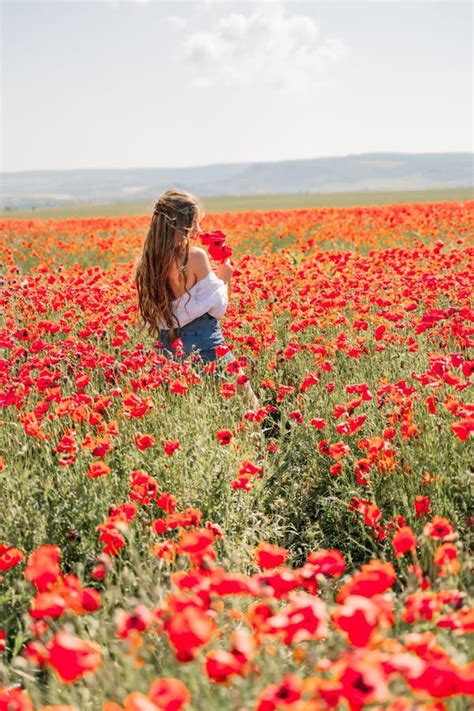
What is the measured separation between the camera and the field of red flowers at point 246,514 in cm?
170

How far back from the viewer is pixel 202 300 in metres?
5.45

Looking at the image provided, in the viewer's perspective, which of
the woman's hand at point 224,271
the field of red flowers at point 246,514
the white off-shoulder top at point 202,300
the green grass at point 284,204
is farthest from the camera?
the green grass at point 284,204

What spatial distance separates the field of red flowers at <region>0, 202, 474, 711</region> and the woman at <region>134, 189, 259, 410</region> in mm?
356

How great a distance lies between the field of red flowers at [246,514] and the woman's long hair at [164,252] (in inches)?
18.6

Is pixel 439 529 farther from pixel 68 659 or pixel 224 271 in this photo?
pixel 224 271

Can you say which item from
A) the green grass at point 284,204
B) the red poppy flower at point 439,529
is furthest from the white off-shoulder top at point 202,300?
the green grass at point 284,204

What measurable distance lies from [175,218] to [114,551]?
10.0 feet

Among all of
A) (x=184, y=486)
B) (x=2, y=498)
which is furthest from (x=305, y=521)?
(x=2, y=498)

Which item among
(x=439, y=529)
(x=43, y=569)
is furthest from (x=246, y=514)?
(x=43, y=569)

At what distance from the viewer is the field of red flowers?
170cm

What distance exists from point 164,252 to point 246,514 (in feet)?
7.49

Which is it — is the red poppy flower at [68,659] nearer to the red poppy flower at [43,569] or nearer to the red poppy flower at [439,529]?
A: the red poppy flower at [43,569]

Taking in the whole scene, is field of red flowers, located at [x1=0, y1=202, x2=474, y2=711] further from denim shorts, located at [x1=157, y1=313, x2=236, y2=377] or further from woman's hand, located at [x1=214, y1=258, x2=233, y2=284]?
woman's hand, located at [x1=214, y1=258, x2=233, y2=284]

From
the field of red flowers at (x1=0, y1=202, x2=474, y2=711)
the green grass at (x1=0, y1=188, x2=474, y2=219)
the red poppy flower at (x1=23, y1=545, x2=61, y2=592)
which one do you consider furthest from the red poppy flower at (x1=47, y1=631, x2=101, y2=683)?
the green grass at (x1=0, y1=188, x2=474, y2=219)
